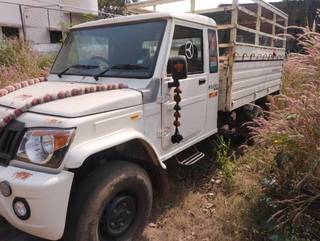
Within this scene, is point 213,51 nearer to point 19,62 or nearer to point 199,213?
point 199,213

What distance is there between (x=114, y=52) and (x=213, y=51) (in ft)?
4.56

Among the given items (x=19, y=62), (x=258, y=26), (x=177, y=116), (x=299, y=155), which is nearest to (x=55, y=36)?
(x=19, y=62)

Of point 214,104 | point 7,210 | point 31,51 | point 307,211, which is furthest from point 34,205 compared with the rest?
point 31,51

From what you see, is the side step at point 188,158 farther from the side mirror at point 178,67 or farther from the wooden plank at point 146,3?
the wooden plank at point 146,3

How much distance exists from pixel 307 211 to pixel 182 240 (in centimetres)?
123

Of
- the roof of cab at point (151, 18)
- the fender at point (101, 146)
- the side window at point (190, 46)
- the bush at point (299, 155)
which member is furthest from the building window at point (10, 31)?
the bush at point (299, 155)

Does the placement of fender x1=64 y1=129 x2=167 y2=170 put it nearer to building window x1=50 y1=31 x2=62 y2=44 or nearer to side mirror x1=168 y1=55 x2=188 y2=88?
side mirror x1=168 y1=55 x2=188 y2=88

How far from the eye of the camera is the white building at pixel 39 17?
52.3 ft

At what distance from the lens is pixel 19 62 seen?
7398 millimetres

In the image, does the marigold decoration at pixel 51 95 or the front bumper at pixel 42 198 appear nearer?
the front bumper at pixel 42 198

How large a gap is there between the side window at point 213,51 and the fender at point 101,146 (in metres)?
1.69

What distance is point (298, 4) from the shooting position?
63.1ft

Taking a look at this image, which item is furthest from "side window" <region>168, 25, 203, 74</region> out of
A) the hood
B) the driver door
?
the hood

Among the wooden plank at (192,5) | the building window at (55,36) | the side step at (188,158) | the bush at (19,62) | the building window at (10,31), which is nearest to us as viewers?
the side step at (188,158)
